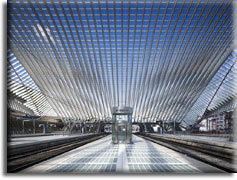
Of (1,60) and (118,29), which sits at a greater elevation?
(118,29)

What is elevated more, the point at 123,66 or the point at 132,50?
the point at 132,50

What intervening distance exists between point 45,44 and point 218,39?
22.4 metres

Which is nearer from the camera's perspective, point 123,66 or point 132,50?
point 132,50

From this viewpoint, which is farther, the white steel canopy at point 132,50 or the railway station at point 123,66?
the white steel canopy at point 132,50

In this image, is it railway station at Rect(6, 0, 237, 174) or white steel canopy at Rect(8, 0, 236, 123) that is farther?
white steel canopy at Rect(8, 0, 236, 123)

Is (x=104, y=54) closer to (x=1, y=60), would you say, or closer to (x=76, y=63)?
(x=76, y=63)

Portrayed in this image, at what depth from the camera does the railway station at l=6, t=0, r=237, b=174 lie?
11836 millimetres

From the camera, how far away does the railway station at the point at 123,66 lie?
1184 centimetres

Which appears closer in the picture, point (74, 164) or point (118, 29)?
point (74, 164)

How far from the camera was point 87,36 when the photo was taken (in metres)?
29.8

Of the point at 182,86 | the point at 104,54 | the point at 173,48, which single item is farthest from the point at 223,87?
the point at 104,54

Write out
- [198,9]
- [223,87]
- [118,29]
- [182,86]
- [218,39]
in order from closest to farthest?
[198,9] < [118,29] < [218,39] < [223,87] < [182,86]

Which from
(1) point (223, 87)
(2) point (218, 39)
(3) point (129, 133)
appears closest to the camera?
(3) point (129, 133)

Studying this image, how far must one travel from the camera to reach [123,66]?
3894cm
